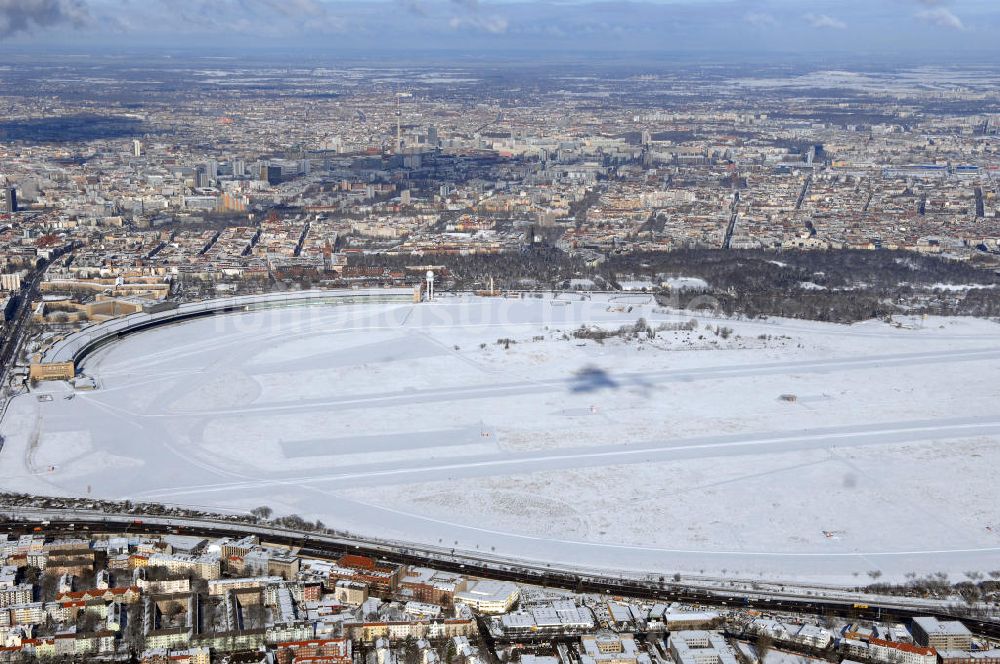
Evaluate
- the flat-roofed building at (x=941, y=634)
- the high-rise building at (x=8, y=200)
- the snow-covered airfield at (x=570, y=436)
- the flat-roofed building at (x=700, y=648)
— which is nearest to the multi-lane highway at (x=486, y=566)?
the flat-roofed building at (x=941, y=634)

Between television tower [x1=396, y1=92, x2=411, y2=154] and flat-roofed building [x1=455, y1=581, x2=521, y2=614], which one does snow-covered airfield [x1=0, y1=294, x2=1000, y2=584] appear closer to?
flat-roofed building [x1=455, y1=581, x2=521, y2=614]

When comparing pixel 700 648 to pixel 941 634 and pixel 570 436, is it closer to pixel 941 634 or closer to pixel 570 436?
pixel 941 634

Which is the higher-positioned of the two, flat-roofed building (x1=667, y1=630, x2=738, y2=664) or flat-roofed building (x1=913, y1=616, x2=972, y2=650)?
flat-roofed building (x1=913, y1=616, x2=972, y2=650)

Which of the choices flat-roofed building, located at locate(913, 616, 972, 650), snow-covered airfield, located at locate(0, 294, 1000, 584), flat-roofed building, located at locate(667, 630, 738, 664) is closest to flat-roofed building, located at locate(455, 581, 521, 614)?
snow-covered airfield, located at locate(0, 294, 1000, 584)

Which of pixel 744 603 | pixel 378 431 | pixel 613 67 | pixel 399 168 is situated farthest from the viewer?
pixel 613 67

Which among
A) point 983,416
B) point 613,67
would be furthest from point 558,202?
point 613,67

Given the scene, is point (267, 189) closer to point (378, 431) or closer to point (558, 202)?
point (558, 202)

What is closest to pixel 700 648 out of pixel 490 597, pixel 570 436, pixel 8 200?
pixel 490 597

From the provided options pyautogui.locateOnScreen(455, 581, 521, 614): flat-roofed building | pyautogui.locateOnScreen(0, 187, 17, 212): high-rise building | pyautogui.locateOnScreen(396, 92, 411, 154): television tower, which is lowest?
pyautogui.locateOnScreen(396, 92, 411, 154): television tower
